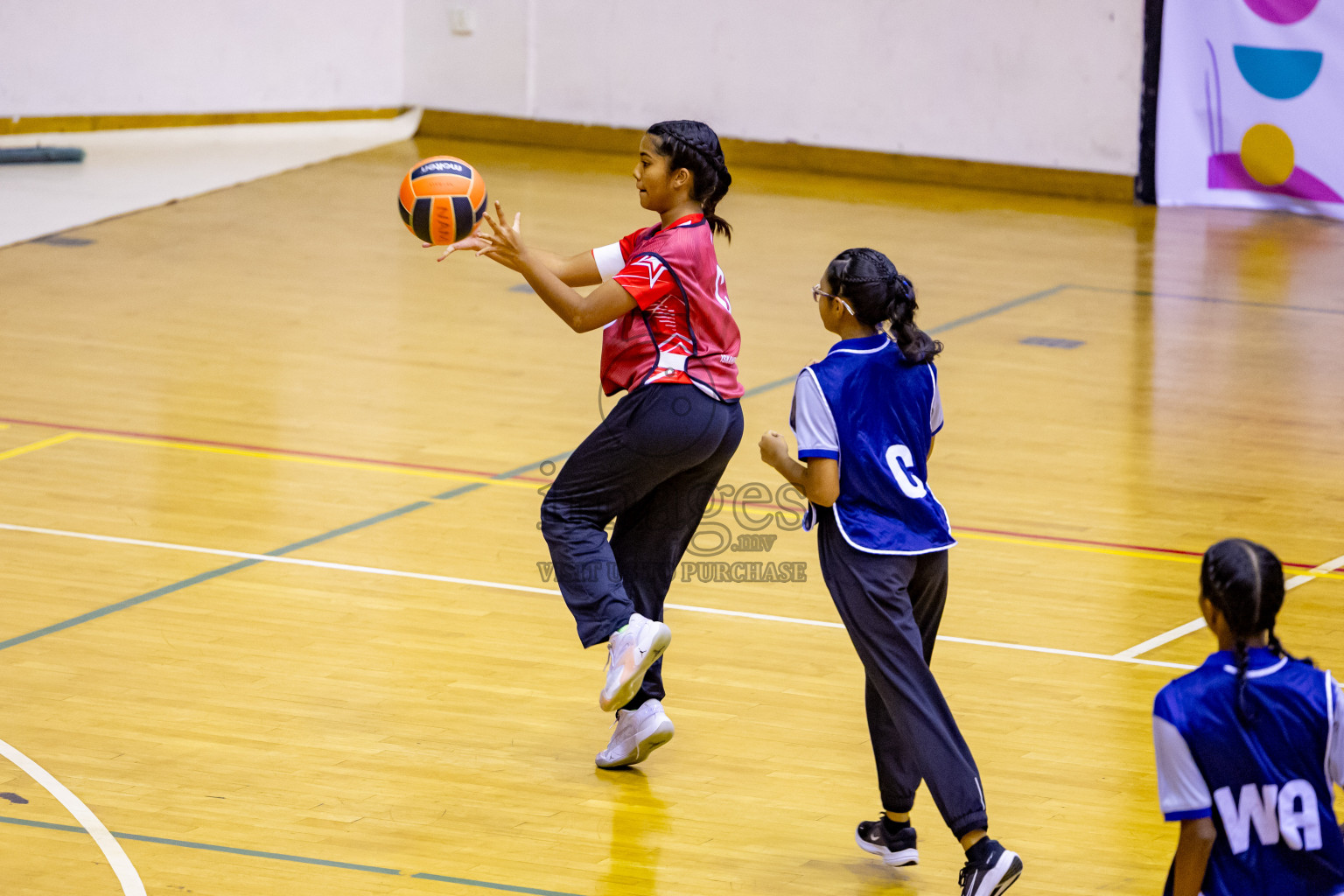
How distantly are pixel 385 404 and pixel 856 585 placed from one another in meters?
5.72

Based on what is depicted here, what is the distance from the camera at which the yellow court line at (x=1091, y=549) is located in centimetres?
767

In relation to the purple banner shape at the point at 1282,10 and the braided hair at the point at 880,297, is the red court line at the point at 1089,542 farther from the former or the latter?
the purple banner shape at the point at 1282,10

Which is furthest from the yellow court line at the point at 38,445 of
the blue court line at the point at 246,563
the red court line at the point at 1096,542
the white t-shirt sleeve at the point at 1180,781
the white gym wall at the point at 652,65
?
the white gym wall at the point at 652,65

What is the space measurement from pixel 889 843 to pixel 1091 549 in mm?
3333

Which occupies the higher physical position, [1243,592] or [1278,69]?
[1243,592]

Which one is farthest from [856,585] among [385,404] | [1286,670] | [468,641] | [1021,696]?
[385,404]

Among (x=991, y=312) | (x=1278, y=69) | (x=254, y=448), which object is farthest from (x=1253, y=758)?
(x=1278, y=69)

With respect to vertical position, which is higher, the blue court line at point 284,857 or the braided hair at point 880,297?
the braided hair at point 880,297

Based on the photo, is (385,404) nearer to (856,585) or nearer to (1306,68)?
(856,585)

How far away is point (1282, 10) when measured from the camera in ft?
52.9

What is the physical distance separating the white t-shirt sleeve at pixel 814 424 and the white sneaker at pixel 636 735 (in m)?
1.19

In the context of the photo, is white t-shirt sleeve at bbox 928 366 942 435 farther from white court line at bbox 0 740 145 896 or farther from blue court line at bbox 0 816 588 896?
white court line at bbox 0 740 145 896

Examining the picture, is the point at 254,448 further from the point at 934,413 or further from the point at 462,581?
the point at 934,413

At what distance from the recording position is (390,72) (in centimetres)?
1984
